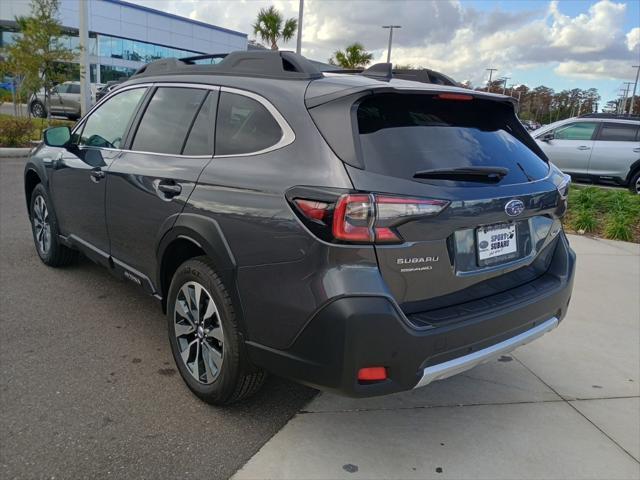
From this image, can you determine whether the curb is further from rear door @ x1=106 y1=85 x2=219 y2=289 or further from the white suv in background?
the white suv in background

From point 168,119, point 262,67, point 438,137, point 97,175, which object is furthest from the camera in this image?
point 97,175

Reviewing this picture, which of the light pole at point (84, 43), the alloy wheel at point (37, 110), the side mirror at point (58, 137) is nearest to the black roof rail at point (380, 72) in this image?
the side mirror at point (58, 137)

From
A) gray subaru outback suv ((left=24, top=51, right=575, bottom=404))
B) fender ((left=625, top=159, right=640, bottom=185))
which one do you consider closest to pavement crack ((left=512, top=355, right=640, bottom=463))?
gray subaru outback suv ((left=24, top=51, right=575, bottom=404))

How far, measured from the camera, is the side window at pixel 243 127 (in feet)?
8.64

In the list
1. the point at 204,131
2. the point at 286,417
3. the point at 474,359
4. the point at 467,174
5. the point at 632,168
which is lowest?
the point at 286,417

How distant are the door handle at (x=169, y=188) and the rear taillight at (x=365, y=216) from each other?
42.2 inches

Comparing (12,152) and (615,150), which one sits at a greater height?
(615,150)

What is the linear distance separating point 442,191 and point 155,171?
1.76 meters

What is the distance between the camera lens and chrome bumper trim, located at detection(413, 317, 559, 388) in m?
2.35

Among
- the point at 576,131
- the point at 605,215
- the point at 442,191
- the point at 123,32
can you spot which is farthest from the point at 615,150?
the point at 123,32

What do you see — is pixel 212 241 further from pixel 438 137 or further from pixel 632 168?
pixel 632 168

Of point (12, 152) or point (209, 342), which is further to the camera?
point (12, 152)

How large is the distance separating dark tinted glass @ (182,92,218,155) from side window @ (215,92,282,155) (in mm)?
57

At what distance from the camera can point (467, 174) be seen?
2.47 m
